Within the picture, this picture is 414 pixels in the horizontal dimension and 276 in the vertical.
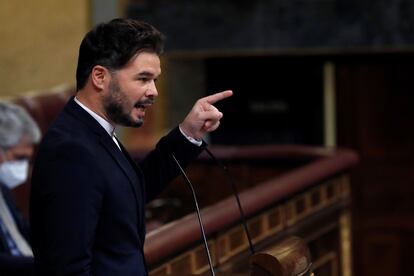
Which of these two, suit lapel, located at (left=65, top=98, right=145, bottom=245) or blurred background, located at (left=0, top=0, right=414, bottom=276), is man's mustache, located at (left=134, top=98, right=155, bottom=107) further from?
blurred background, located at (left=0, top=0, right=414, bottom=276)

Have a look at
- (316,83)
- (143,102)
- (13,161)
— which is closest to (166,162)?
(143,102)

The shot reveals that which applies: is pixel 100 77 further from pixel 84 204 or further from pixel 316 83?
pixel 316 83

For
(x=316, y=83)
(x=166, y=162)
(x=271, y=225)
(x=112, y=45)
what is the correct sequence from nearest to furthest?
1. (x=112, y=45)
2. (x=166, y=162)
3. (x=271, y=225)
4. (x=316, y=83)

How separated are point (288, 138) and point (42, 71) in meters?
2.11

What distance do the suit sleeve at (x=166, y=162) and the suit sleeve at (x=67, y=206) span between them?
0.38m

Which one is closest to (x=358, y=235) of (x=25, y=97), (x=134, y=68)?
(x=25, y=97)

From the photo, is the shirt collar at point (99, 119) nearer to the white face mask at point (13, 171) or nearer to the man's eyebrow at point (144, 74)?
the man's eyebrow at point (144, 74)

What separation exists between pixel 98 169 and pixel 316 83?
5831 mm

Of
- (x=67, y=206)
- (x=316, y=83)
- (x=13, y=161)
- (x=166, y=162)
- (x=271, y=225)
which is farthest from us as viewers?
(x=316, y=83)

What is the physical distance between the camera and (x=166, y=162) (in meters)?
2.27

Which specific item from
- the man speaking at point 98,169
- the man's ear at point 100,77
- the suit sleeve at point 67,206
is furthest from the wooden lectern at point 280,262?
the man's ear at point 100,77

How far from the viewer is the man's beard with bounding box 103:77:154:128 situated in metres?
1.96

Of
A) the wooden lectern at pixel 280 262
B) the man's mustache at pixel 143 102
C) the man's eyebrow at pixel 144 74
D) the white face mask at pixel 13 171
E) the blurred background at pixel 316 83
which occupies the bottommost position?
the blurred background at pixel 316 83

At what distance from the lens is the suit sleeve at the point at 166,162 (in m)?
2.25
